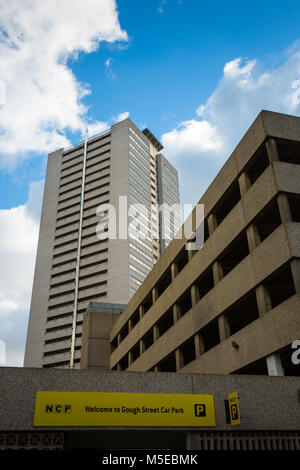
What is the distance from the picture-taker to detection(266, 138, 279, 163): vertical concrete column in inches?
733

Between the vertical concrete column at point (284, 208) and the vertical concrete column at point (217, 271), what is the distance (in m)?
5.94

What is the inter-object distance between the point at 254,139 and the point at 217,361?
37.3ft

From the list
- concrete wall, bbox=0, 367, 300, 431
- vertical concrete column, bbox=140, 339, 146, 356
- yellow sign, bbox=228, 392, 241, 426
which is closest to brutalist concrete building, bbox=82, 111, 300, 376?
concrete wall, bbox=0, 367, 300, 431

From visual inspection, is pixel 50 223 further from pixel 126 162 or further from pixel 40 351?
pixel 40 351

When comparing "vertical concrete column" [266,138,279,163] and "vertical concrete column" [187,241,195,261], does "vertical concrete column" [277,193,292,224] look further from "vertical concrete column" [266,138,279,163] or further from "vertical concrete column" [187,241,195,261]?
"vertical concrete column" [187,241,195,261]

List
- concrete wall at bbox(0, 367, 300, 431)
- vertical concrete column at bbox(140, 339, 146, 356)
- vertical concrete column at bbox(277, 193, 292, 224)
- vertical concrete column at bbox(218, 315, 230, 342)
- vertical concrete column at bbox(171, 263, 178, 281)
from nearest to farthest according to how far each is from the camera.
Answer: concrete wall at bbox(0, 367, 300, 431), vertical concrete column at bbox(277, 193, 292, 224), vertical concrete column at bbox(218, 315, 230, 342), vertical concrete column at bbox(171, 263, 178, 281), vertical concrete column at bbox(140, 339, 146, 356)

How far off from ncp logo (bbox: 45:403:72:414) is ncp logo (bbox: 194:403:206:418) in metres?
3.80

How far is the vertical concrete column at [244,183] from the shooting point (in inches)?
807

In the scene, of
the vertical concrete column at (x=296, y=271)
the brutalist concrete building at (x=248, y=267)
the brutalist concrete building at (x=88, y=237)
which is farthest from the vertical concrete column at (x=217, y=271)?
the brutalist concrete building at (x=88, y=237)

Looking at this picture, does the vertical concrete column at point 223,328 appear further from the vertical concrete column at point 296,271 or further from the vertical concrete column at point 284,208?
the vertical concrete column at point 284,208

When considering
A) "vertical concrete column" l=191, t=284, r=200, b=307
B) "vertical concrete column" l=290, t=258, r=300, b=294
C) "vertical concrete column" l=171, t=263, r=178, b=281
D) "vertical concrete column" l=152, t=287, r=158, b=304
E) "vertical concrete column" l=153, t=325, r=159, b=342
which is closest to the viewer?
"vertical concrete column" l=290, t=258, r=300, b=294

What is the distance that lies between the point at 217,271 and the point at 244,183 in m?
5.04

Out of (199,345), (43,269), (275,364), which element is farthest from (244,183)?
(43,269)

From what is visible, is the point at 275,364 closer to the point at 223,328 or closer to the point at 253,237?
the point at 223,328
